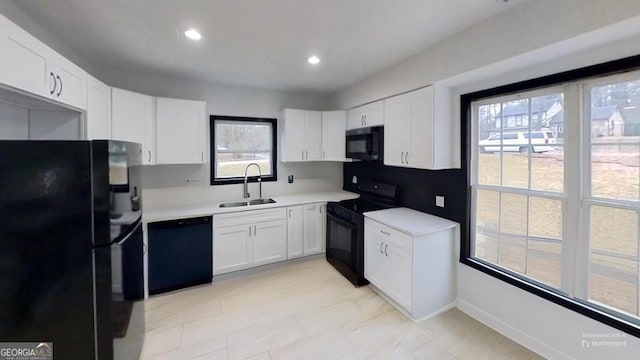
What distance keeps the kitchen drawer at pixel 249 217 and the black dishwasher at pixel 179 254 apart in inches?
4.8

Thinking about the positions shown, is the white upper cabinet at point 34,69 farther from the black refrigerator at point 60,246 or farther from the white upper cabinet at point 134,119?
the white upper cabinet at point 134,119

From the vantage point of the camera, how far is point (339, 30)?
6.85ft

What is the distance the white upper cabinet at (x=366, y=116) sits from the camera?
3.19 m

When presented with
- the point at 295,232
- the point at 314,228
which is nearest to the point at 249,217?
the point at 295,232

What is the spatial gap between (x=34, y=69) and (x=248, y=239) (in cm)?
236

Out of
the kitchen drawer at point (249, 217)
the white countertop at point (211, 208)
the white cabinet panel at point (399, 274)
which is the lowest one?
the white cabinet panel at point (399, 274)

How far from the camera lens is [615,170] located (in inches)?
66.4

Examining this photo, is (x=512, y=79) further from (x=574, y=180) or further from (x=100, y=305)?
(x=100, y=305)

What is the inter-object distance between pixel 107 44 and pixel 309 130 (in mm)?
2455

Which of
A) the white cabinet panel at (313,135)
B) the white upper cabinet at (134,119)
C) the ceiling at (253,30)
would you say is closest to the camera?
the ceiling at (253,30)

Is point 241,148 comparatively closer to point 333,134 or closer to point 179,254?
point 333,134

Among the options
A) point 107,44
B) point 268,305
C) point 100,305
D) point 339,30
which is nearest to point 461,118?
point 339,30

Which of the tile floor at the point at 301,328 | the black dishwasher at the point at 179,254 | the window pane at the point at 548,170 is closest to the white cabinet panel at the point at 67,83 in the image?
the black dishwasher at the point at 179,254

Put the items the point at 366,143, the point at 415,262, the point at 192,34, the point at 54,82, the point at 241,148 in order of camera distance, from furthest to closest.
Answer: the point at 241,148 < the point at 366,143 < the point at 415,262 < the point at 192,34 < the point at 54,82
